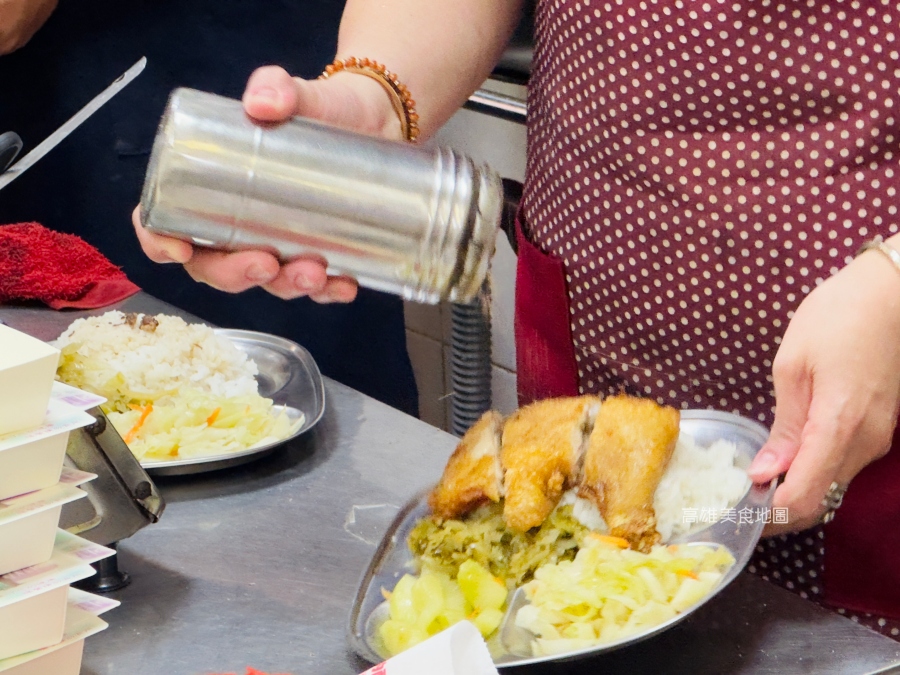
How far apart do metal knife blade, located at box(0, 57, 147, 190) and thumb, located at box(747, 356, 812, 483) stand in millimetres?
722

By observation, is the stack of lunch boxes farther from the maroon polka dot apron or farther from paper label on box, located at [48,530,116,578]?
the maroon polka dot apron

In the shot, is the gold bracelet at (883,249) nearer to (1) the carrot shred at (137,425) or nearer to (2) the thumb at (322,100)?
(2) the thumb at (322,100)

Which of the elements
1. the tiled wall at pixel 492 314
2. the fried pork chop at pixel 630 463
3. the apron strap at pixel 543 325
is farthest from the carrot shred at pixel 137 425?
the tiled wall at pixel 492 314

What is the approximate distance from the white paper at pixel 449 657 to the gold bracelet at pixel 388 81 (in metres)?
0.64

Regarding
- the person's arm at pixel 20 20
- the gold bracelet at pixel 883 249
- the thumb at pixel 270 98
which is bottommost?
the person's arm at pixel 20 20

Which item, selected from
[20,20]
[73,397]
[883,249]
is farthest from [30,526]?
[20,20]

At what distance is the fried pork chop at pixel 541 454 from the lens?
2.95 ft

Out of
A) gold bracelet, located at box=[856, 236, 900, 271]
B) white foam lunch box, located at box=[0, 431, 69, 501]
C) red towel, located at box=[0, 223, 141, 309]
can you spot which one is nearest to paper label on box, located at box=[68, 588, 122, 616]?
white foam lunch box, located at box=[0, 431, 69, 501]

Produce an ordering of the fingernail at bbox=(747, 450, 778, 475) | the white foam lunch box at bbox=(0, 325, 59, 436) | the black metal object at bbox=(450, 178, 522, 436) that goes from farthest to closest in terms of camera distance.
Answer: the black metal object at bbox=(450, 178, 522, 436), the fingernail at bbox=(747, 450, 778, 475), the white foam lunch box at bbox=(0, 325, 59, 436)

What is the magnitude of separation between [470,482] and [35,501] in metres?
0.37

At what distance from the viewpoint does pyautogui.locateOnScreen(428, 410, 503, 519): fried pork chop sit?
0.93 meters

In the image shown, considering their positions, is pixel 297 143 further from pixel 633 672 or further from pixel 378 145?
pixel 633 672

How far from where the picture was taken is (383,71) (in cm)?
120

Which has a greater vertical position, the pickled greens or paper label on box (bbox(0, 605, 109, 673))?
the pickled greens
